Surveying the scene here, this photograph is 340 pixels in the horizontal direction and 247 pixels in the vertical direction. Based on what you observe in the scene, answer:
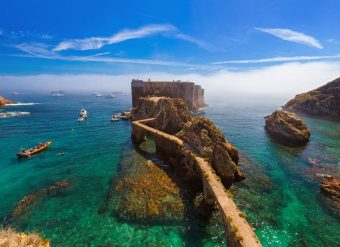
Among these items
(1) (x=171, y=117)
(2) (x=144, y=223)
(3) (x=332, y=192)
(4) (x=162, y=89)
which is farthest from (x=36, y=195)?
(4) (x=162, y=89)

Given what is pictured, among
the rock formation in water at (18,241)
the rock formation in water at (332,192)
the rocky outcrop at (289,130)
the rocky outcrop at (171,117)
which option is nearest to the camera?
the rock formation in water at (18,241)

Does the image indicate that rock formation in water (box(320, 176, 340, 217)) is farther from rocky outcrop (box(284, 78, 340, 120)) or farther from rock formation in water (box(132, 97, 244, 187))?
rocky outcrop (box(284, 78, 340, 120))

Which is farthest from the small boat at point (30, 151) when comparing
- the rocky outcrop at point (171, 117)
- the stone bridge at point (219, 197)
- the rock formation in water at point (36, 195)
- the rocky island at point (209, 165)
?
the rocky outcrop at point (171, 117)

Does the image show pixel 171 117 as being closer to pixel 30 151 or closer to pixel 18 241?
pixel 30 151

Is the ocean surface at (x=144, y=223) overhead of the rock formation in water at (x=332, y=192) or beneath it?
beneath

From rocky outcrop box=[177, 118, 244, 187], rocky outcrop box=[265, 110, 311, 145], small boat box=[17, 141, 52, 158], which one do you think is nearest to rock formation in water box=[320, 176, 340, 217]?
rocky outcrop box=[177, 118, 244, 187]

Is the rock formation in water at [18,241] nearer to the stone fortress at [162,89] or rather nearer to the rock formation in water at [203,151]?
the rock formation in water at [203,151]

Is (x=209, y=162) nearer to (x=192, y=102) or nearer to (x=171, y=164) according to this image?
(x=171, y=164)
